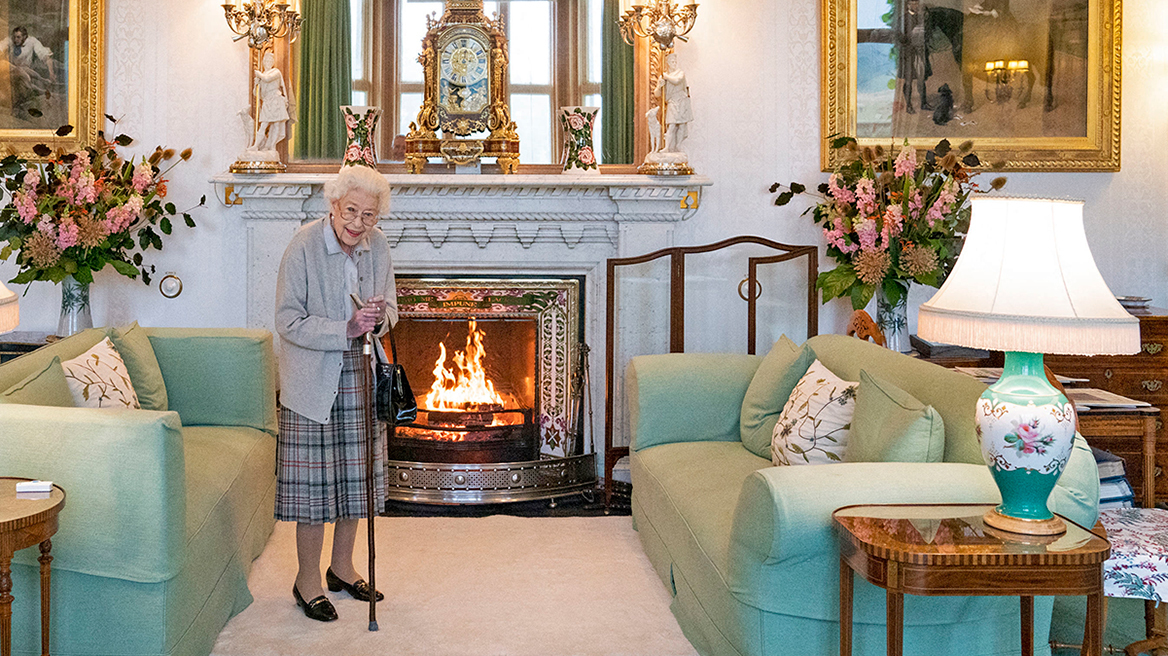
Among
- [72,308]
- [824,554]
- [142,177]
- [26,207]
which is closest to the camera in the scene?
[824,554]

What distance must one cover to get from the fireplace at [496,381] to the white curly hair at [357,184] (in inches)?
72.1

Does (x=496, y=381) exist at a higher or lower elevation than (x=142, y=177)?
lower

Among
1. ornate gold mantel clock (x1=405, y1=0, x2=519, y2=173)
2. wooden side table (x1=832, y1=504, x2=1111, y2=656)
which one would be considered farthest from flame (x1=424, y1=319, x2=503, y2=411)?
wooden side table (x1=832, y1=504, x2=1111, y2=656)

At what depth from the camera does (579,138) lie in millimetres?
5078

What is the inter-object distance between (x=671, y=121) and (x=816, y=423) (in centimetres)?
214

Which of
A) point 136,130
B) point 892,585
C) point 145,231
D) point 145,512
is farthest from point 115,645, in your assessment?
point 136,130

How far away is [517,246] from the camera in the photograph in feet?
17.1

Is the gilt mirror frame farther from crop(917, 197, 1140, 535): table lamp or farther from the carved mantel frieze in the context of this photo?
crop(917, 197, 1140, 535): table lamp

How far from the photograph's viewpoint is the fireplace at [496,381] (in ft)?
16.3

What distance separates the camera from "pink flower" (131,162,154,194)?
4.74m

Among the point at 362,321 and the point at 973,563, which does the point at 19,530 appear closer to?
the point at 362,321

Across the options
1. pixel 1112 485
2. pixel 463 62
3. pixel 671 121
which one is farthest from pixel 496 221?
pixel 1112 485

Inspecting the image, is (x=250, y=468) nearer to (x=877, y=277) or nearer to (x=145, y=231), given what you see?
(x=145, y=231)

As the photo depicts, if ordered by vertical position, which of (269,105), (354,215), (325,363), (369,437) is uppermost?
(269,105)
